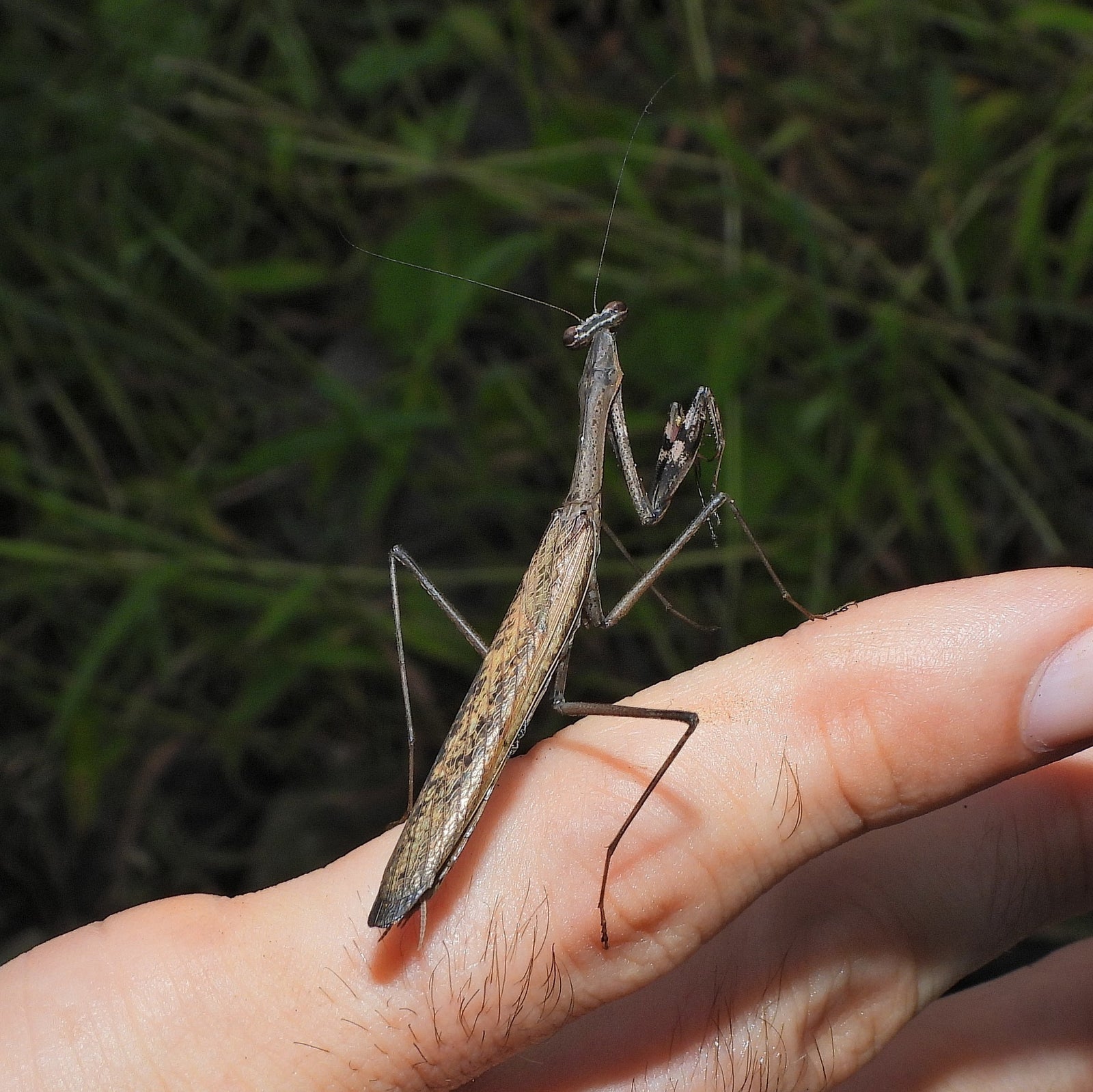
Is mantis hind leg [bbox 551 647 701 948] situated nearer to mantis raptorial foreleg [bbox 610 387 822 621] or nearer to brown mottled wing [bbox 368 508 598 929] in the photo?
brown mottled wing [bbox 368 508 598 929]

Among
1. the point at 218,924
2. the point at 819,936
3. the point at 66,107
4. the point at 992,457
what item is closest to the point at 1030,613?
the point at 819,936

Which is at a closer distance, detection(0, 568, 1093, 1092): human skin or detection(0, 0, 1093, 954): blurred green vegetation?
detection(0, 568, 1093, 1092): human skin

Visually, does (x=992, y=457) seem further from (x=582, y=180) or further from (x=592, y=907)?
(x=592, y=907)

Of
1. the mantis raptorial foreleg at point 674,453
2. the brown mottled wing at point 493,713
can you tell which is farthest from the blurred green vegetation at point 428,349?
the brown mottled wing at point 493,713

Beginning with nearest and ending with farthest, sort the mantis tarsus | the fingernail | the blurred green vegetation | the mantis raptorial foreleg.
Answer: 1. the fingernail
2. the mantis tarsus
3. the mantis raptorial foreleg
4. the blurred green vegetation

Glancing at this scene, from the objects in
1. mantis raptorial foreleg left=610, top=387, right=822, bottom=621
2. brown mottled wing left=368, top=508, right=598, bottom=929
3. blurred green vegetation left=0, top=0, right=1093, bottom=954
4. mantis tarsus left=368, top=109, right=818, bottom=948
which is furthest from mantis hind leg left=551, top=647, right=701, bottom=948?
blurred green vegetation left=0, top=0, right=1093, bottom=954

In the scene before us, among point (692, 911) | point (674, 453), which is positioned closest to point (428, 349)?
point (674, 453)

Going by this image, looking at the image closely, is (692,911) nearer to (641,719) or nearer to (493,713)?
(641,719)
